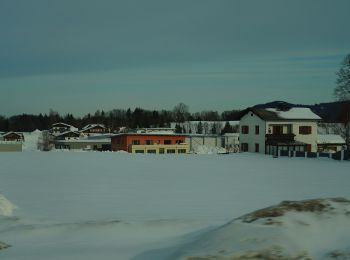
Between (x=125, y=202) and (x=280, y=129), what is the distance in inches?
1264

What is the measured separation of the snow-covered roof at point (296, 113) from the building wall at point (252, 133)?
7.37 feet

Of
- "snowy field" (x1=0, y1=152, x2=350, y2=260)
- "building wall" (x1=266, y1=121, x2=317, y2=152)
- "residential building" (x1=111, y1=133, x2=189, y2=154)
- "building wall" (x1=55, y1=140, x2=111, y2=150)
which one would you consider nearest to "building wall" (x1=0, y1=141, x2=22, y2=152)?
"residential building" (x1=111, y1=133, x2=189, y2=154)

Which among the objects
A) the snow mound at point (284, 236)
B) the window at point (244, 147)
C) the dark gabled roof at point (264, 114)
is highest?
the dark gabled roof at point (264, 114)

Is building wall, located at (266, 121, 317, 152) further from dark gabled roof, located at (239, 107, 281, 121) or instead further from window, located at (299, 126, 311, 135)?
dark gabled roof, located at (239, 107, 281, 121)

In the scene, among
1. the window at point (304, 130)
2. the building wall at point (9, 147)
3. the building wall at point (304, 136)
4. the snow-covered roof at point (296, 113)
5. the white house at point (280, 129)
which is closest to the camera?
the building wall at point (9, 147)

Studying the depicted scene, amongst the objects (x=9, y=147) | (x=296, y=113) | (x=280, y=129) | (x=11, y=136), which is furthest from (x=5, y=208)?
(x=11, y=136)

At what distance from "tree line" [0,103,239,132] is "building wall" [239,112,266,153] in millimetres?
68644

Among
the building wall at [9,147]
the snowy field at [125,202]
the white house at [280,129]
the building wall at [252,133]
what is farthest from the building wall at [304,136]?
the building wall at [9,147]

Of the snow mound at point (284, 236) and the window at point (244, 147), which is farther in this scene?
the window at point (244, 147)

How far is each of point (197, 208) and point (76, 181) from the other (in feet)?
21.5

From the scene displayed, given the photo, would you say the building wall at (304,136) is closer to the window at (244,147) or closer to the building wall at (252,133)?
the building wall at (252,133)

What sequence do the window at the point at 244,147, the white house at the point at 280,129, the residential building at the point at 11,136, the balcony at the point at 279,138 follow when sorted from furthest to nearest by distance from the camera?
the residential building at the point at 11,136 < the window at the point at 244,147 < the white house at the point at 280,129 < the balcony at the point at 279,138

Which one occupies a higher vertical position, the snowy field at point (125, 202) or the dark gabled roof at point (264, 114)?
the dark gabled roof at point (264, 114)

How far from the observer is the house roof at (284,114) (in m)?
39.9
